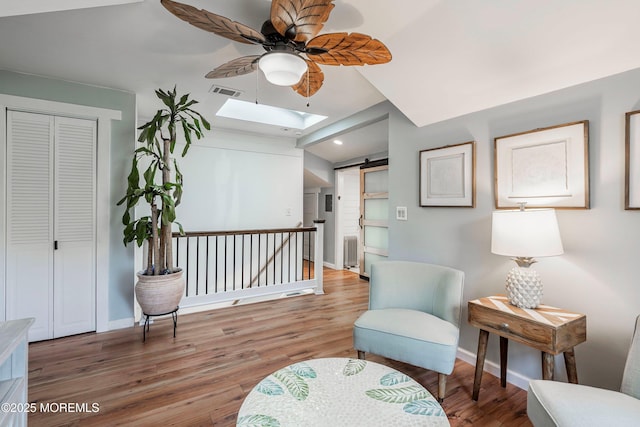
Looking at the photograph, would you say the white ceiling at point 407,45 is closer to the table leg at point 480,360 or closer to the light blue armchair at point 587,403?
the light blue armchair at point 587,403

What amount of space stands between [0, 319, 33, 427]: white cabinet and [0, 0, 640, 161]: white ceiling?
1421 millimetres

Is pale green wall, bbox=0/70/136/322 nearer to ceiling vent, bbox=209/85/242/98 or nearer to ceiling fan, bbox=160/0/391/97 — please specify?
ceiling vent, bbox=209/85/242/98

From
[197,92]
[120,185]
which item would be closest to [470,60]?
[197,92]

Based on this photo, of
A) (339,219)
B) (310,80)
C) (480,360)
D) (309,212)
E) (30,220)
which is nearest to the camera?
(480,360)

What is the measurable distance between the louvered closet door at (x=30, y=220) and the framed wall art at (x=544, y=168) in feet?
13.0

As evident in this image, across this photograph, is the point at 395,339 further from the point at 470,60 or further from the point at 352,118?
the point at 352,118

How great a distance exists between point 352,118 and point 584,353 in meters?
3.14

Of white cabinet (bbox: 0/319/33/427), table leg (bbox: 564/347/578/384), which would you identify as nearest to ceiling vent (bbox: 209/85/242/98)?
white cabinet (bbox: 0/319/33/427)

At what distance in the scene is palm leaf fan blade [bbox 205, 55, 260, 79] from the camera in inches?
69.5

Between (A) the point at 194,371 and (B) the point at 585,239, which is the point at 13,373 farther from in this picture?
(B) the point at 585,239

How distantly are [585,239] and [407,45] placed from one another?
1.67 m

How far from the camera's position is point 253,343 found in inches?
106

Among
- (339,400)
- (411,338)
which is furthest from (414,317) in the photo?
(339,400)

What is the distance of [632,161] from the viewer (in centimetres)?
157
